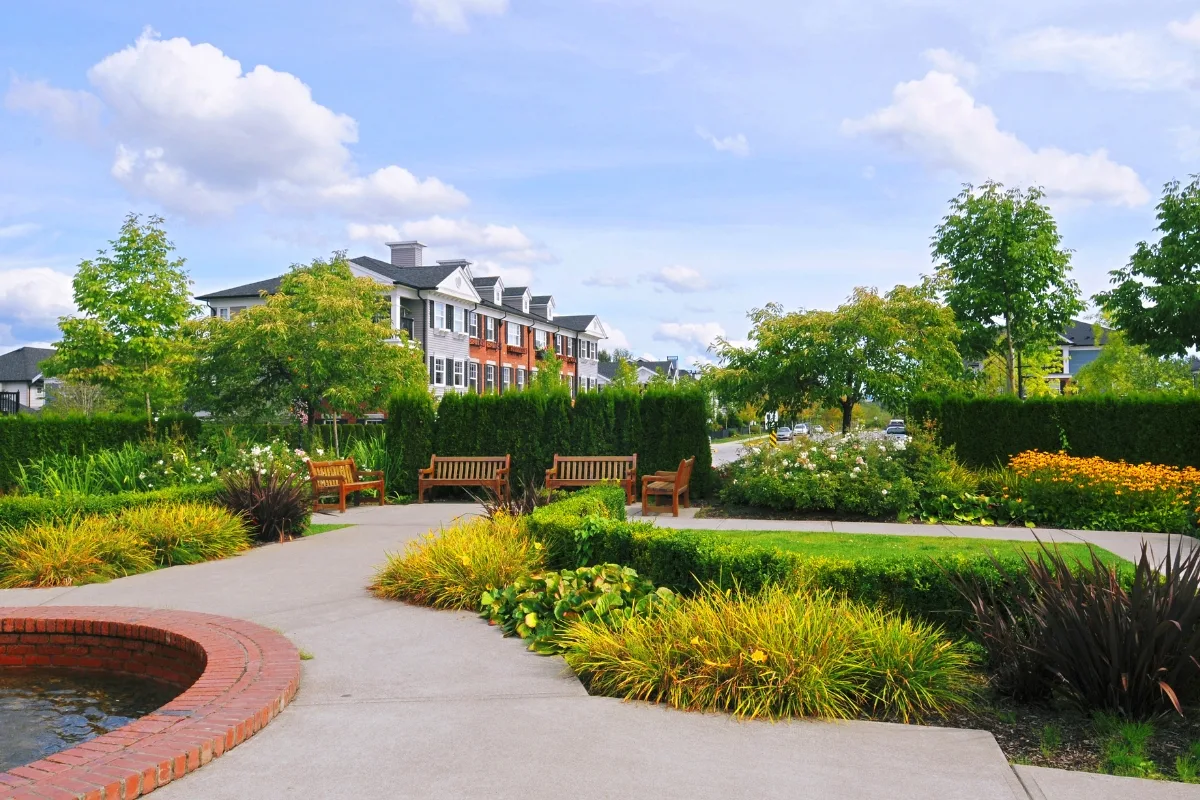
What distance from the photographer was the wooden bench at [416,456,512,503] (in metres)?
16.1

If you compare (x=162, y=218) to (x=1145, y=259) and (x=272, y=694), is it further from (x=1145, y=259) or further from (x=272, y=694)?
(x=1145, y=259)

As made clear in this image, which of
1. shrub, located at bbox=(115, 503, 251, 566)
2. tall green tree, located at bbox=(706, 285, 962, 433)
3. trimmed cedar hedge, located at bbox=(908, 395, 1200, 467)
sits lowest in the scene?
shrub, located at bbox=(115, 503, 251, 566)

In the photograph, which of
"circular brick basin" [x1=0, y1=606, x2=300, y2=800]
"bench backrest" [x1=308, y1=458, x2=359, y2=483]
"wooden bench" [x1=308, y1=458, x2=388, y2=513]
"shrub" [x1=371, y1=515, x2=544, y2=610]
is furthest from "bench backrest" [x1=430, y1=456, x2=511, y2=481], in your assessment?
"circular brick basin" [x1=0, y1=606, x2=300, y2=800]

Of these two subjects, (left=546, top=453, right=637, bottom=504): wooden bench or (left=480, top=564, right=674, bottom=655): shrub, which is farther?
(left=546, top=453, right=637, bottom=504): wooden bench

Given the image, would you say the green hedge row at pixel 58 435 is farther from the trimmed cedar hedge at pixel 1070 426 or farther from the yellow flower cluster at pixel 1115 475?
the yellow flower cluster at pixel 1115 475

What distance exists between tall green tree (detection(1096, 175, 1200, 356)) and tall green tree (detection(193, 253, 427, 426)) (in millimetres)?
19336

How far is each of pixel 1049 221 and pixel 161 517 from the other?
24544 mm

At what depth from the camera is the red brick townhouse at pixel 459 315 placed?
142 ft

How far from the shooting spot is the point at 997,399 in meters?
15.5

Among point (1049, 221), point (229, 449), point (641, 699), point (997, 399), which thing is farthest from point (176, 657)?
point (1049, 221)

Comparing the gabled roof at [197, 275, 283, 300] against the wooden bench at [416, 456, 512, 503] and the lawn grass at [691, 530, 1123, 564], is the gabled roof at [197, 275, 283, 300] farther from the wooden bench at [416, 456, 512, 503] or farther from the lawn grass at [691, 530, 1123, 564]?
the lawn grass at [691, 530, 1123, 564]

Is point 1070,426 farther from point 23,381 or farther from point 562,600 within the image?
point 23,381

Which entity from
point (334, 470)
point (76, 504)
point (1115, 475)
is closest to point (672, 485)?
point (334, 470)

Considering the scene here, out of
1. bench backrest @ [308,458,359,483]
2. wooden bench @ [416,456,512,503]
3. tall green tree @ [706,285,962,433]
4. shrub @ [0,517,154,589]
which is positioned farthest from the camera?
tall green tree @ [706,285,962,433]
